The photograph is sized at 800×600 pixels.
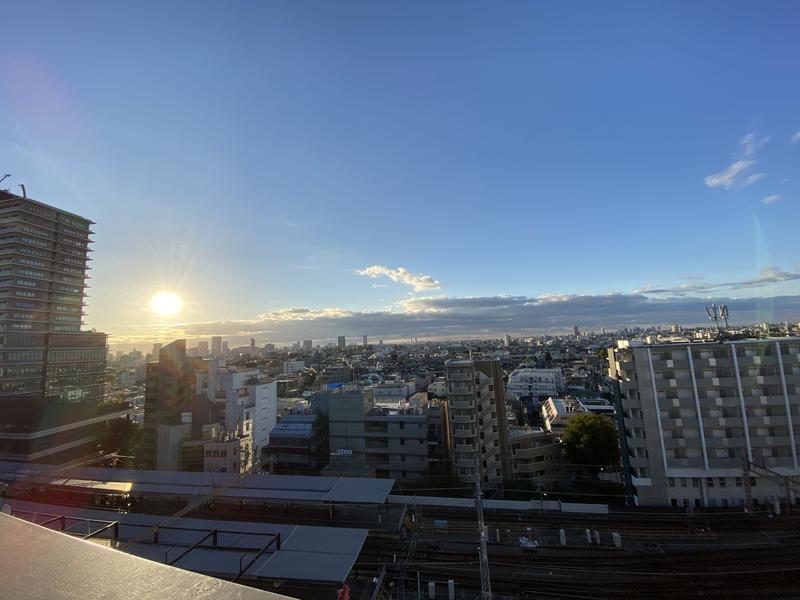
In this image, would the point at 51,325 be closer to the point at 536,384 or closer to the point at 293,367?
the point at 536,384

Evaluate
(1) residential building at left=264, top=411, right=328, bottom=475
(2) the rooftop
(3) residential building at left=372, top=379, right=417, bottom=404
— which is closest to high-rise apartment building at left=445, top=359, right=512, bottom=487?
(1) residential building at left=264, top=411, right=328, bottom=475

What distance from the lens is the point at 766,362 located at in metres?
16.8

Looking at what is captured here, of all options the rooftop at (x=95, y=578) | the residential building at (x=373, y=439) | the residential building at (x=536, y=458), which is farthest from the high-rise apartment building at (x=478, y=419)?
the rooftop at (x=95, y=578)

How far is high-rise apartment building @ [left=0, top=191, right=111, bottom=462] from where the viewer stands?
26.1 meters

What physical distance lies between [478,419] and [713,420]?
32.6 feet

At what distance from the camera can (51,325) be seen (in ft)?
107

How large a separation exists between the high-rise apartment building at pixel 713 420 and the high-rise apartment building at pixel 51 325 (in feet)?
107

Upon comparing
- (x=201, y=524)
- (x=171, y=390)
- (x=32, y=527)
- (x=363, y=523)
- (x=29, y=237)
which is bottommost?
(x=363, y=523)

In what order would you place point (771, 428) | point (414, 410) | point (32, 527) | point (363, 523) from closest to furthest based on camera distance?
point (32, 527), point (363, 523), point (771, 428), point (414, 410)

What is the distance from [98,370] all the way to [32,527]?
42.0 metres

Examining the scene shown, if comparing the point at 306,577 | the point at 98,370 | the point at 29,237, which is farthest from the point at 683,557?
the point at 29,237

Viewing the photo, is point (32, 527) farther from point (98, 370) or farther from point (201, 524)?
point (98, 370)

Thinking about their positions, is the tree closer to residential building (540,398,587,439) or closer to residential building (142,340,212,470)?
residential building (540,398,587,439)

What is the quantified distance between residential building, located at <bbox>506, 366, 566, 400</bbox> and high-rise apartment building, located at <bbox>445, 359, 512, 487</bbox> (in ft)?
74.2
